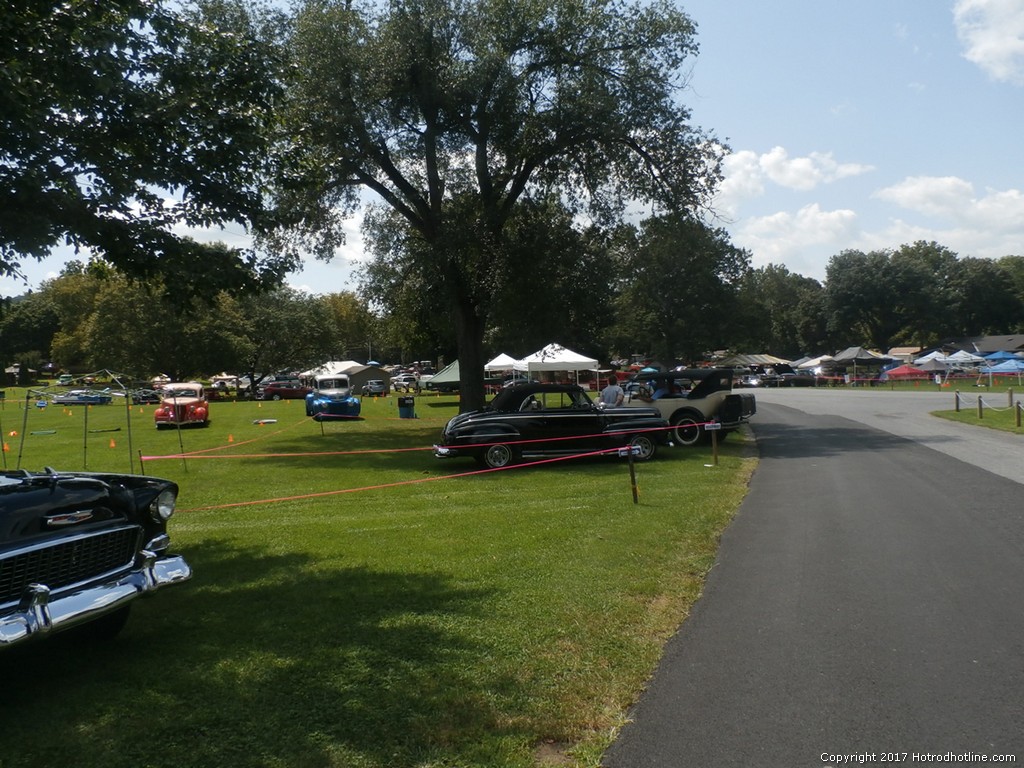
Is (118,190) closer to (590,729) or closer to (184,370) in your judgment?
(590,729)

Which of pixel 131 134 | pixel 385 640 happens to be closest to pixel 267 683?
pixel 385 640

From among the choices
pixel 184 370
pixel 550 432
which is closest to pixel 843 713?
pixel 550 432

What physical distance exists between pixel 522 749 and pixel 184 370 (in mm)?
60489

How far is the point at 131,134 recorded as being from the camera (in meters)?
8.48

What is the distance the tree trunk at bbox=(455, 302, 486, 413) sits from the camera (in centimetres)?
2522

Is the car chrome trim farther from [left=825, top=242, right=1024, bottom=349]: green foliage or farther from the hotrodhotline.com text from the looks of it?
[left=825, top=242, right=1024, bottom=349]: green foliage

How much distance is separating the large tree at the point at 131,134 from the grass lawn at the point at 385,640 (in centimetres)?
326

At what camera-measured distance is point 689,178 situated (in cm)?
2331

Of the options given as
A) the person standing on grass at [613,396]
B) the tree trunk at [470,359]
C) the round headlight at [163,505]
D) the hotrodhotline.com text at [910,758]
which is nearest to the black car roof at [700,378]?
the person standing on grass at [613,396]

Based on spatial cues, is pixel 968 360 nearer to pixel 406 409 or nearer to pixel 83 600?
pixel 406 409

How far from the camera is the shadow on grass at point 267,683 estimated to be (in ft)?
13.8

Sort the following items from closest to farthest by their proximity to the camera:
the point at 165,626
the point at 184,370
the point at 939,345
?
the point at 165,626, the point at 184,370, the point at 939,345

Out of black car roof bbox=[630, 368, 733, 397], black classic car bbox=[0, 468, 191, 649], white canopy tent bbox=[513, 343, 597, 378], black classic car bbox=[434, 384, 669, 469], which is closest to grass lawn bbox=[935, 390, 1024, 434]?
black car roof bbox=[630, 368, 733, 397]

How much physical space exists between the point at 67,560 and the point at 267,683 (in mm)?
1393
